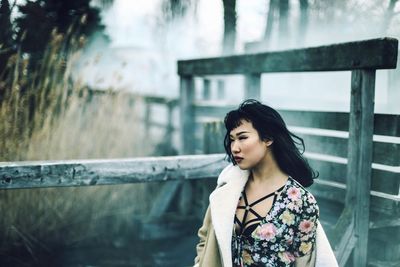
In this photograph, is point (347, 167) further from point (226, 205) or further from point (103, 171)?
point (103, 171)

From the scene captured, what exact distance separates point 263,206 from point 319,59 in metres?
1.62

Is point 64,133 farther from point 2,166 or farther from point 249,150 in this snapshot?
point 249,150

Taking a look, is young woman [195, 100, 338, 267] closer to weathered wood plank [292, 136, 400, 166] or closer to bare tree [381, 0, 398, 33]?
weathered wood plank [292, 136, 400, 166]

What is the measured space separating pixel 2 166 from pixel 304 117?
2.33 m

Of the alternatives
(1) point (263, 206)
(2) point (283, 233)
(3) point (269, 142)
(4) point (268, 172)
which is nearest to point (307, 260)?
(2) point (283, 233)

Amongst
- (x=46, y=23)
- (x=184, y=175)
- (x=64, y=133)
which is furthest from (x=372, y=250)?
(x=46, y=23)

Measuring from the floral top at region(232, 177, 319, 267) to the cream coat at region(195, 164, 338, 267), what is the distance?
0.16 feet

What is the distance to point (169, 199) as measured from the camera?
4.83 metres

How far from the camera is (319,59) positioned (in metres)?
3.20

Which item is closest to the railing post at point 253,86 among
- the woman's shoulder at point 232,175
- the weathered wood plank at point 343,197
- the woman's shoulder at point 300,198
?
the weathered wood plank at point 343,197

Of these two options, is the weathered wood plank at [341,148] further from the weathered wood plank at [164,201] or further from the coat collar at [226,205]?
the weathered wood plank at [164,201]

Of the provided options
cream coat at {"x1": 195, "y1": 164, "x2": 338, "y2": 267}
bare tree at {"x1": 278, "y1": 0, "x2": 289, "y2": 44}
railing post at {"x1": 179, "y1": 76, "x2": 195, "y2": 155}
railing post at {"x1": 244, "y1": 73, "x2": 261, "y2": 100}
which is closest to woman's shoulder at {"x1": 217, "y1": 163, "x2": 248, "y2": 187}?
cream coat at {"x1": 195, "y1": 164, "x2": 338, "y2": 267}

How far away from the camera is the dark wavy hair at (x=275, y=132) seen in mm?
1966

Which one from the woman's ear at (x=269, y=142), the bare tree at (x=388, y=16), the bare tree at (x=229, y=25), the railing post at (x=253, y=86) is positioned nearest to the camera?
the woman's ear at (x=269, y=142)
